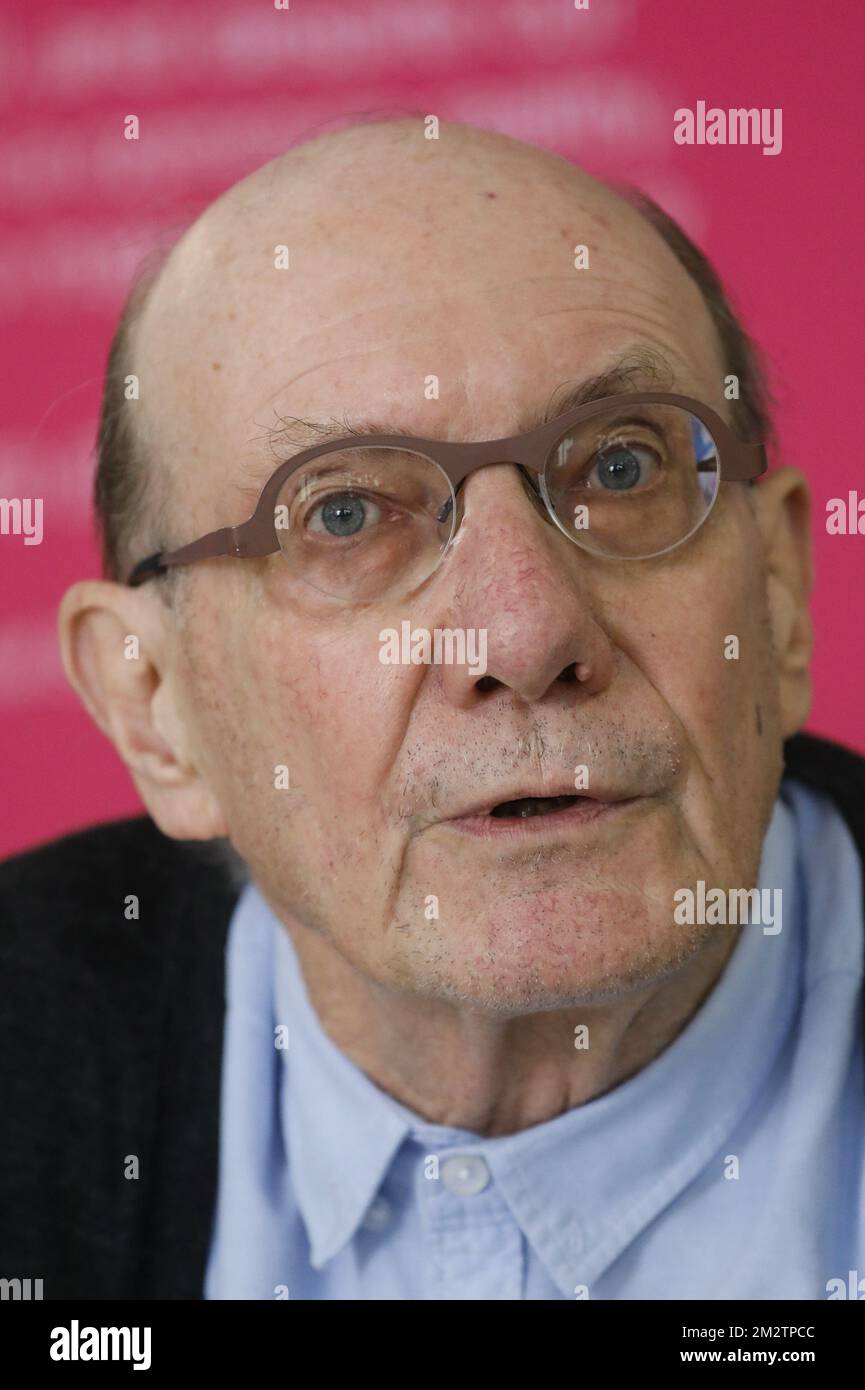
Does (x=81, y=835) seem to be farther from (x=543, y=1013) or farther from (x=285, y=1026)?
(x=543, y=1013)

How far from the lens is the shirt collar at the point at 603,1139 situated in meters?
1.66

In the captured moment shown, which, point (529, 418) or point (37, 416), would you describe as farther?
point (37, 416)

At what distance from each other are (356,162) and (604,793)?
0.74 m

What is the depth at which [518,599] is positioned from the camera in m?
1.42

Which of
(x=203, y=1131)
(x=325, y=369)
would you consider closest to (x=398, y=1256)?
(x=203, y=1131)

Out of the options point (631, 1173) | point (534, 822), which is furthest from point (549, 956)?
point (631, 1173)

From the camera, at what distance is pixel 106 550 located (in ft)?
6.51

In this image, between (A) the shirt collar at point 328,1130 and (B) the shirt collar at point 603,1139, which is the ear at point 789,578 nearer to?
(B) the shirt collar at point 603,1139

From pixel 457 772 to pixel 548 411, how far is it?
36cm

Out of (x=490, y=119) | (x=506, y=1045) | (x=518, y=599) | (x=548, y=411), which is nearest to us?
(x=518, y=599)

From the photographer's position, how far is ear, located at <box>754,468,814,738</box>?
180cm
